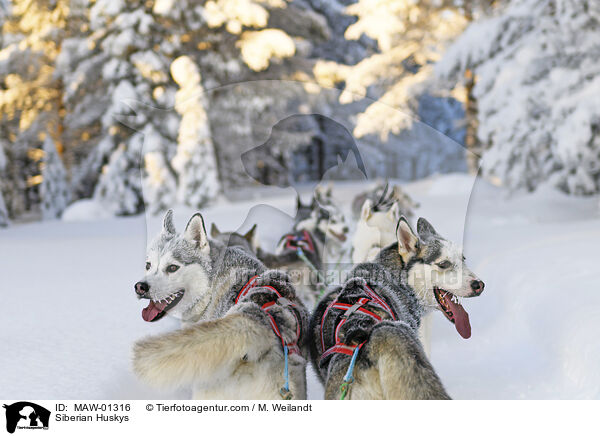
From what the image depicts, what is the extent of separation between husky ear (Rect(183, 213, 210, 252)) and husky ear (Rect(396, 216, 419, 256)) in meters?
0.76

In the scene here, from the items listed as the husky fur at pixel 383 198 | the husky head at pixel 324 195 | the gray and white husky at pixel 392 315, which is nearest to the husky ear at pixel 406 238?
the gray and white husky at pixel 392 315

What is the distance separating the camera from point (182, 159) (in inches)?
92.8

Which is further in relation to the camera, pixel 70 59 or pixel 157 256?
pixel 70 59

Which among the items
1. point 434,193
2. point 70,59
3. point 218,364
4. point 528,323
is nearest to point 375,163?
point 434,193

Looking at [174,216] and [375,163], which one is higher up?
[375,163]

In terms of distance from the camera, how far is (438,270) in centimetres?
202

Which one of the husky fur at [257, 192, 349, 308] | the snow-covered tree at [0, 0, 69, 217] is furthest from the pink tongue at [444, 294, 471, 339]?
the snow-covered tree at [0, 0, 69, 217]

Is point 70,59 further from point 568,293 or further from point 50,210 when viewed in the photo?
point 568,293

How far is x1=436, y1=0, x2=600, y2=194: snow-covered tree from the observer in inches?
253

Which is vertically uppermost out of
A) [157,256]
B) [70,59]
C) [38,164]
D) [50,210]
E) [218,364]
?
[70,59]

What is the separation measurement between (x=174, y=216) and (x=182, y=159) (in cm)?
31

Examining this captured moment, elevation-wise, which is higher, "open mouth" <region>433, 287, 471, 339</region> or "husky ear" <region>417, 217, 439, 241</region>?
"husky ear" <region>417, 217, 439, 241</region>

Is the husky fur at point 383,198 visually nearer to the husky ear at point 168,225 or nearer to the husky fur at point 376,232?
the husky fur at point 376,232

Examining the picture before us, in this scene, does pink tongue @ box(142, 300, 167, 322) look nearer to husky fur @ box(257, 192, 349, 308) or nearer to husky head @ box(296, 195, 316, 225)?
husky fur @ box(257, 192, 349, 308)
